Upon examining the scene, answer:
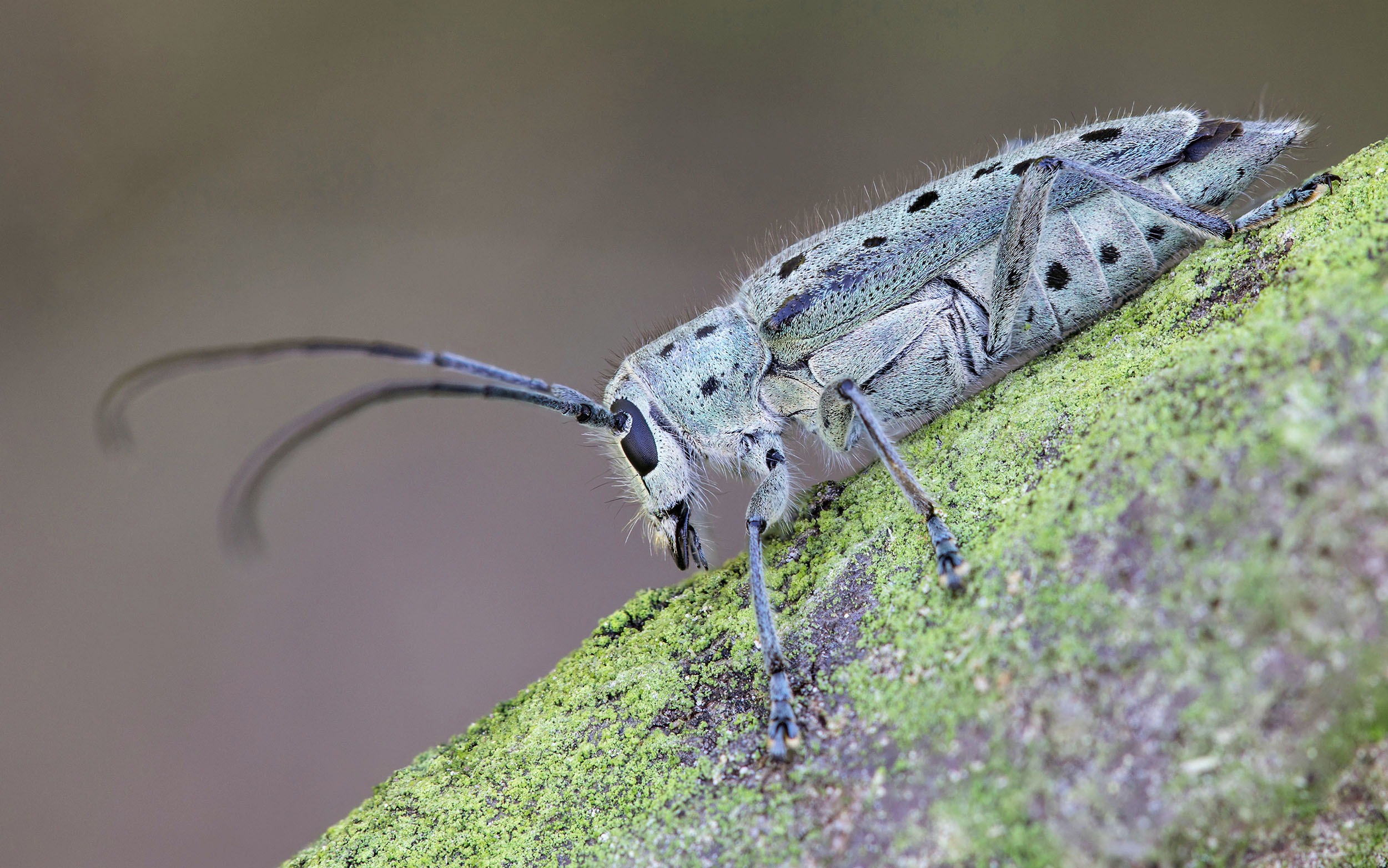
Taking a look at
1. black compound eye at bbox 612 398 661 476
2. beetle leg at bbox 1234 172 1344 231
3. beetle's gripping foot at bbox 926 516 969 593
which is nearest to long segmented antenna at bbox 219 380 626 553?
black compound eye at bbox 612 398 661 476

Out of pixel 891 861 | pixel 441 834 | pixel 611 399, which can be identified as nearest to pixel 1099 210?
pixel 611 399

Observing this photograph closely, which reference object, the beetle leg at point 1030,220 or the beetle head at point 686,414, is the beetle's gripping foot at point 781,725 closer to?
the beetle head at point 686,414

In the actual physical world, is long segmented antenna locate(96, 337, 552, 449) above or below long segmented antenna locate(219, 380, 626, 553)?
above

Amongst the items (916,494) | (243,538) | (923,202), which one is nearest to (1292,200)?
(923,202)

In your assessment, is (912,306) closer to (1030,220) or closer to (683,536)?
(1030,220)

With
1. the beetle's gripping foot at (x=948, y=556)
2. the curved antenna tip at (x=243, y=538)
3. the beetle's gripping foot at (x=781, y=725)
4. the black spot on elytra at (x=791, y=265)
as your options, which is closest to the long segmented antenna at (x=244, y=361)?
the curved antenna tip at (x=243, y=538)

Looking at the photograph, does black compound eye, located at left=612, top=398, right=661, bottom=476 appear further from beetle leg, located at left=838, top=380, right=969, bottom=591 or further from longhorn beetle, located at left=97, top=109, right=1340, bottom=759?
beetle leg, located at left=838, top=380, right=969, bottom=591
